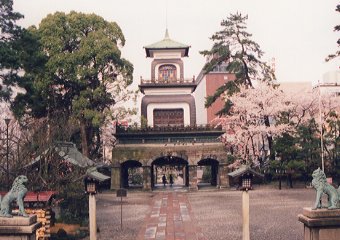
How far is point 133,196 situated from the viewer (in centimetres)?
3409

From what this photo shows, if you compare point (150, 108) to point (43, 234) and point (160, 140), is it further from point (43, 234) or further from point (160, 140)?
point (43, 234)

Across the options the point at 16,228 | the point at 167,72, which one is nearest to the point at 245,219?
the point at 16,228

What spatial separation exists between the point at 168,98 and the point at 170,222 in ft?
68.5

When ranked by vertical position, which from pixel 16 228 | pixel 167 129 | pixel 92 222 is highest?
pixel 167 129

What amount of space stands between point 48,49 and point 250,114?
1939cm

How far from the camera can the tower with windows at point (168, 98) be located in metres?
40.1

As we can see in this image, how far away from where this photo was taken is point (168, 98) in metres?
40.2

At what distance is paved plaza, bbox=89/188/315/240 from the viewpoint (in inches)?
680

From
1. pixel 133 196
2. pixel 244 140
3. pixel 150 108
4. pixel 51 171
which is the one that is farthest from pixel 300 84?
pixel 51 171

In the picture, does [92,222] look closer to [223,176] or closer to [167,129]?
[167,129]

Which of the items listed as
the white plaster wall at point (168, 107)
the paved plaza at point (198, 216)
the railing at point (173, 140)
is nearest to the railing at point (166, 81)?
the white plaster wall at point (168, 107)

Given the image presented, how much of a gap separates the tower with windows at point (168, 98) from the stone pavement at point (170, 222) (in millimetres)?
11344

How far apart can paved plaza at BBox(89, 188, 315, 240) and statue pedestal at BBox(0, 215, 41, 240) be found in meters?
6.12

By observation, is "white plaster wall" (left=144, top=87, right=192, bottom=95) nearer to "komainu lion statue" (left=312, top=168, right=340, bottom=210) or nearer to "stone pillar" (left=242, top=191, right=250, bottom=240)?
"stone pillar" (left=242, top=191, right=250, bottom=240)
